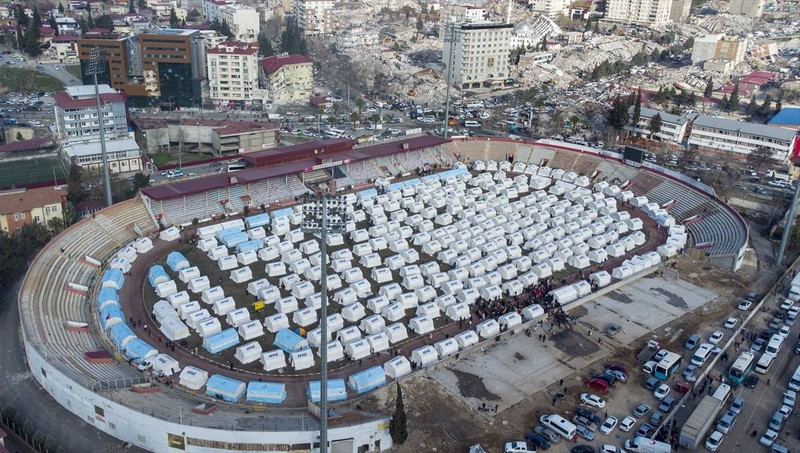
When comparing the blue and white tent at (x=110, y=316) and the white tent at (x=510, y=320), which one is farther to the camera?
the white tent at (x=510, y=320)

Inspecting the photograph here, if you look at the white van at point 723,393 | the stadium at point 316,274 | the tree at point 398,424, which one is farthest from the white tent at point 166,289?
the white van at point 723,393

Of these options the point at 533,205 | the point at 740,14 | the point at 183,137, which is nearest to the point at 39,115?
the point at 183,137

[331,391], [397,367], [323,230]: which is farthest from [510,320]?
[323,230]

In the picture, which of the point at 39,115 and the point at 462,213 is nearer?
the point at 462,213

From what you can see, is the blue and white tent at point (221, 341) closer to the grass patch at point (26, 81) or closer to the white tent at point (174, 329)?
the white tent at point (174, 329)

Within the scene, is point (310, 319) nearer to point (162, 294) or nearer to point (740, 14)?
point (162, 294)

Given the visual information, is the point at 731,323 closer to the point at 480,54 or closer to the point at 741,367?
the point at 741,367

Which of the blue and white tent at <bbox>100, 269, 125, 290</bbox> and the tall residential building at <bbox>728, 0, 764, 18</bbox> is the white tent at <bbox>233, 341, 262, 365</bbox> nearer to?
the blue and white tent at <bbox>100, 269, 125, 290</bbox>
